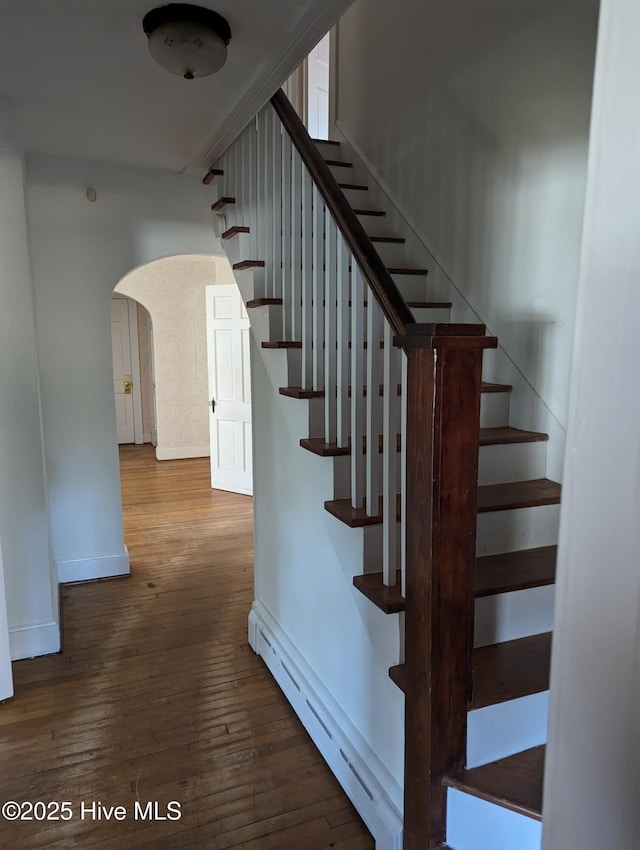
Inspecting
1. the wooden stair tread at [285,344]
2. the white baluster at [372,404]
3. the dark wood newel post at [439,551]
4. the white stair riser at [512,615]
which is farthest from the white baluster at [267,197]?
the white stair riser at [512,615]

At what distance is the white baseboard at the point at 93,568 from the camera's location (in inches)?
148

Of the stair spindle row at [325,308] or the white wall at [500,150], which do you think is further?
the white wall at [500,150]

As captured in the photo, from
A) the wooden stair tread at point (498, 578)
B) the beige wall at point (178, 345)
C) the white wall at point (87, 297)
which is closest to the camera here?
the wooden stair tread at point (498, 578)

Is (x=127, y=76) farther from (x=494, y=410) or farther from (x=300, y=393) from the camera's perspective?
(x=494, y=410)

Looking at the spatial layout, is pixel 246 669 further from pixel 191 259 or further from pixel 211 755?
pixel 191 259

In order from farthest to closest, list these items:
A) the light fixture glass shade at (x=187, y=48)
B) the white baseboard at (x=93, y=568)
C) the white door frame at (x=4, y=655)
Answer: the white baseboard at (x=93, y=568) < the white door frame at (x=4, y=655) < the light fixture glass shade at (x=187, y=48)

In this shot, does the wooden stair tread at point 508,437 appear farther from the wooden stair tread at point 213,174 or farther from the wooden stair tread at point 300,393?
the wooden stair tread at point 213,174

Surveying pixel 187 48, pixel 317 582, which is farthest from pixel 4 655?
pixel 187 48

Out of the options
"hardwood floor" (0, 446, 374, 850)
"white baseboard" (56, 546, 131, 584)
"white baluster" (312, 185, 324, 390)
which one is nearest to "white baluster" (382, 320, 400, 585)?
"white baluster" (312, 185, 324, 390)

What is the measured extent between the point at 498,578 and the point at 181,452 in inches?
255

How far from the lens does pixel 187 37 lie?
1.75 m

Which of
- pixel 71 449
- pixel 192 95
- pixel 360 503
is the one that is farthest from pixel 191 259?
pixel 360 503

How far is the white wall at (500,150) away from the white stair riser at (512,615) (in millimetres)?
792

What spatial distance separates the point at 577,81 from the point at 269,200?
1.28 meters
